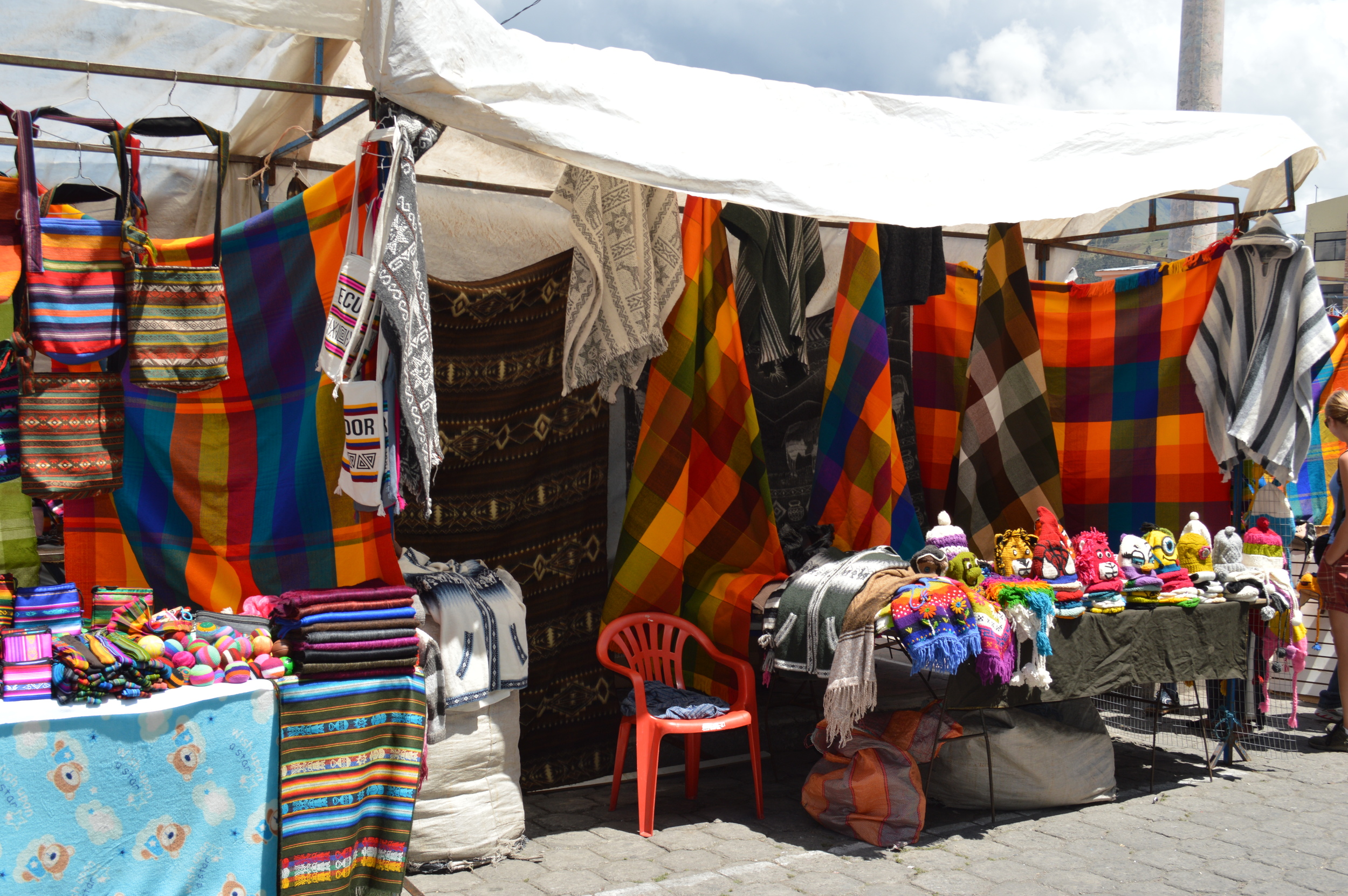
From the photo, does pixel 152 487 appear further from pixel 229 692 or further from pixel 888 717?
pixel 888 717

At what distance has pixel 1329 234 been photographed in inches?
1475

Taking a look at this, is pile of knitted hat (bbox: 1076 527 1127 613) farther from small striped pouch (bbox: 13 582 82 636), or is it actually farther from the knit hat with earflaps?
small striped pouch (bbox: 13 582 82 636)

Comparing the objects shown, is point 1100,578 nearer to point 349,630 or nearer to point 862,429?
point 862,429

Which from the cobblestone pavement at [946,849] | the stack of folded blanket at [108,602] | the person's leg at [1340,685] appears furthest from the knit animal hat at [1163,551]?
the stack of folded blanket at [108,602]

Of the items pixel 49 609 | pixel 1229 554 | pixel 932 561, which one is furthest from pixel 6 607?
pixel 1229 554

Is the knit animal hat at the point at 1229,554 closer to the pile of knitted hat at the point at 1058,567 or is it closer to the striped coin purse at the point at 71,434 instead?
the pile of knitted hat at the point at 1058,567

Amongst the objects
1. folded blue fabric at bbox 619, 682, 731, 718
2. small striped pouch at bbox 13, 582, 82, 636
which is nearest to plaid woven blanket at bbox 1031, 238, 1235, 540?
folded blue fabric at bbox 619, 682, 731, 718

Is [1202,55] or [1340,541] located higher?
[1202,55]

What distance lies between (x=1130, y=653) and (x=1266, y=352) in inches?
61.9

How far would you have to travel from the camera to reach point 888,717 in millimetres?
4027

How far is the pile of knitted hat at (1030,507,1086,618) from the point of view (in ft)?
13.1

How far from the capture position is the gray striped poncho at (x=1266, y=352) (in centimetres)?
450

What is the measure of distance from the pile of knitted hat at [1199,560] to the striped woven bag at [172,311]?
151 inches

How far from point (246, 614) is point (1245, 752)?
4438 millimetres
